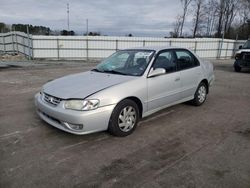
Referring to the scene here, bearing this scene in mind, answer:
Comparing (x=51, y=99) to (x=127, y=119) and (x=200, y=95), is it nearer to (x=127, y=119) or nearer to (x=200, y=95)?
(x=127, y=119)

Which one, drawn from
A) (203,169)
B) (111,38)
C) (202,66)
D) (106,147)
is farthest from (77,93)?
(111,38)

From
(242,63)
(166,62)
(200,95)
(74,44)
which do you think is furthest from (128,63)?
(74,44)

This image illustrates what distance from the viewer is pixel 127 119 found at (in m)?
3.67

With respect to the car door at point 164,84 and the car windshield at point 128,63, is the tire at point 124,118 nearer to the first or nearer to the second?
the car door at point 164,84

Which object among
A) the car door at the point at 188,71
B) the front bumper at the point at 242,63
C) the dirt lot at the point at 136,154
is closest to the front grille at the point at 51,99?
the dirt lot at the point at 136,154

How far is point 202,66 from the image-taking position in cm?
542

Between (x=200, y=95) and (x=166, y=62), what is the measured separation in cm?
161

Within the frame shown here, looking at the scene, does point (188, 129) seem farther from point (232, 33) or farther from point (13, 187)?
point (232, 33)

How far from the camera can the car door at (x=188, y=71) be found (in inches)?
187

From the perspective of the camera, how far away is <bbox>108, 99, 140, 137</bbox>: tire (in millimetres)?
3467

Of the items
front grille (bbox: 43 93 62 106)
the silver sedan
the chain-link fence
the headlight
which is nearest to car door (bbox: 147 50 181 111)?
the silver sedan

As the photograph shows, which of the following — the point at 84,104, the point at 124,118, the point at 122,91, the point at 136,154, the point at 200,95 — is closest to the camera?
the point at 136,154

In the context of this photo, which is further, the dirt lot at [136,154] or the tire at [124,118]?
the tire at [124,118]

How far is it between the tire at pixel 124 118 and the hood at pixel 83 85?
1.33 feet
